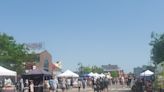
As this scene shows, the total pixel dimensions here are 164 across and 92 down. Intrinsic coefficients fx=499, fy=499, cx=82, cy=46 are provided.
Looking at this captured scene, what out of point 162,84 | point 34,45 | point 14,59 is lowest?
point 162,84

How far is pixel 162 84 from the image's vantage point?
33.4m

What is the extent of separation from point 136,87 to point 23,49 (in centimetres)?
3766

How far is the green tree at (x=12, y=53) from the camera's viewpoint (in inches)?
2887

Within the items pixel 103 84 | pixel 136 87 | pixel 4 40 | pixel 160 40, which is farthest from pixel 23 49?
pixel 136 87

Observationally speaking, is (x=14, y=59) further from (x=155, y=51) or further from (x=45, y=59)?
(x=45, y=59)

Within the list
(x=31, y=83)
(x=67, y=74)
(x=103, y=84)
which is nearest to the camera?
(x=31, y=83)

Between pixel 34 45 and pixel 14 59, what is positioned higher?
pixel 34 45

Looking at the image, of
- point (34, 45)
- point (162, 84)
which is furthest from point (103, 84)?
point (34, 45)

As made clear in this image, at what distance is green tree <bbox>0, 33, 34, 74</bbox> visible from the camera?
73331 millimetres

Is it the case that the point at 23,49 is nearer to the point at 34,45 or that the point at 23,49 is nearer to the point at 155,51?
the point at 155,51

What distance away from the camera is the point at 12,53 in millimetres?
76125

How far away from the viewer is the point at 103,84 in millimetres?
51250

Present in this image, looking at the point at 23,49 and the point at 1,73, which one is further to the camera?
the point at 23,49

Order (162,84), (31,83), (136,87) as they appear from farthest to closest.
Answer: (136,87) → (31,83) → (162,84)
